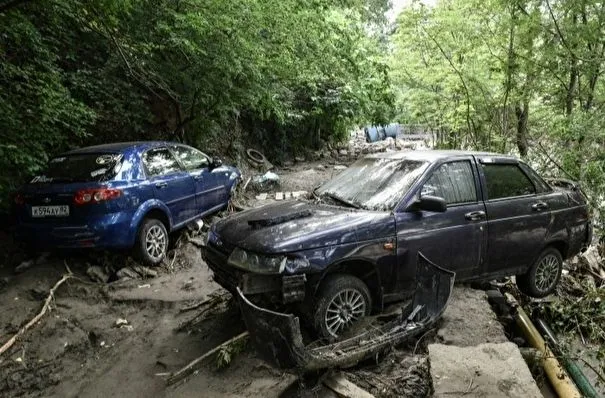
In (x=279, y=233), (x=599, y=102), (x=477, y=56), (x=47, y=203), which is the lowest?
(x=279, y=233)

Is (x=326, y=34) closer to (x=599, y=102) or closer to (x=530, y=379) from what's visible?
(x=599, y=102)

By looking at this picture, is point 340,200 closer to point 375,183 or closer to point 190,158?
point 375,183

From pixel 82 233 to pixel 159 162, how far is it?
1559mm

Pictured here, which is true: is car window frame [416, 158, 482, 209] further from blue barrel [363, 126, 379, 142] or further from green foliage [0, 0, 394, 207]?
blue barrel [363, 126, 379, 142]

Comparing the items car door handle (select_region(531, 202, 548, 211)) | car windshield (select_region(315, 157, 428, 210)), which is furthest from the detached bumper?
car door handle (select_region(531, 202, 548, 211))

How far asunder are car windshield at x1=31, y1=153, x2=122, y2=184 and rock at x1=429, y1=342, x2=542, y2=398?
14.2 feet

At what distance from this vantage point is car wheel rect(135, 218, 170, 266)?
5.65 metres

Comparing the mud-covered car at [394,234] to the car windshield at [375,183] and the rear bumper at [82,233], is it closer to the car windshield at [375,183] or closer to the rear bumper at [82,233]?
the car windshield at [375,183]

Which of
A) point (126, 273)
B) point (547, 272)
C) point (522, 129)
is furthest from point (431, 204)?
point (522, 129)

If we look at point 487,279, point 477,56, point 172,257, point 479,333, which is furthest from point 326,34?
point 479,333

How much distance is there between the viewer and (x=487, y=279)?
4.68 meters

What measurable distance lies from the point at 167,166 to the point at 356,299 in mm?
3848

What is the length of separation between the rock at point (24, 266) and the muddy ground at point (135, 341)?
0.23 ft

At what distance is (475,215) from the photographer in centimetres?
439
